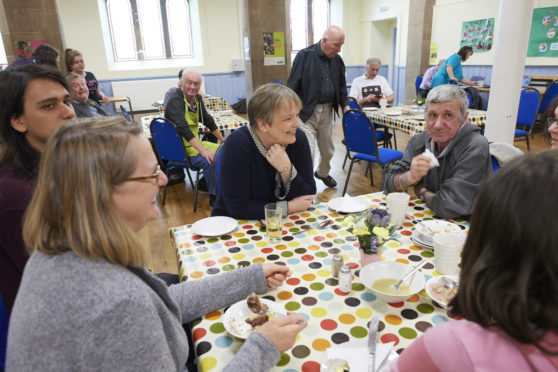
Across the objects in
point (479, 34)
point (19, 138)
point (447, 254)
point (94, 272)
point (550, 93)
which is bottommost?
point (447, 254)

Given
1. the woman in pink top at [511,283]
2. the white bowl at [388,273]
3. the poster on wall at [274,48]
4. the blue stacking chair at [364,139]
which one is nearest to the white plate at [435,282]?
the white bowl at [388,273]

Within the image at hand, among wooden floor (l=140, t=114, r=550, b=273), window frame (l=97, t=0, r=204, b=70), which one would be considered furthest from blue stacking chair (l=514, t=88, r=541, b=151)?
window frame (l=97, t=0, r=204, b=70)

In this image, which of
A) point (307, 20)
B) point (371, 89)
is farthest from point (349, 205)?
point (307, 20)

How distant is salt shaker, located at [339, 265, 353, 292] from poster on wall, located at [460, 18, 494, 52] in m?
8.26

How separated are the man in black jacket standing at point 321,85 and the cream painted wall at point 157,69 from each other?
625 cm

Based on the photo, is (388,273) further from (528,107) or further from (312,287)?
(528,107)

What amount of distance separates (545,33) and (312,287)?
773cm

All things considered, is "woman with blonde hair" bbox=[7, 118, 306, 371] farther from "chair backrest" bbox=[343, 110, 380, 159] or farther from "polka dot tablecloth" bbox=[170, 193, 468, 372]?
"chair backrest" bbox=[343, 110, 380, 159]

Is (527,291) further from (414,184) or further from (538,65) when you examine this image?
(538,65)

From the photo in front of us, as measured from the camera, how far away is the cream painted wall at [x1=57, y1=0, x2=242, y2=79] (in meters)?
8.30

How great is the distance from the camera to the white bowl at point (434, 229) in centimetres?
135

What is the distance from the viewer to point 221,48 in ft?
31.7

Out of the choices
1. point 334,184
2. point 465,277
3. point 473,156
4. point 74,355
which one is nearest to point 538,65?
point 334,184

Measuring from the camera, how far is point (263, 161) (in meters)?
1.82
